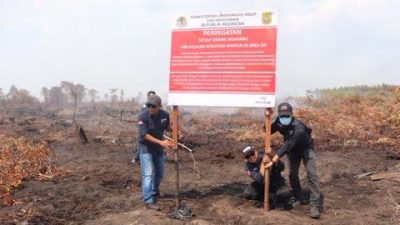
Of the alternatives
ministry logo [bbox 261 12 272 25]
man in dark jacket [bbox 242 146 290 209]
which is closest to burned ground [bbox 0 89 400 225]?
man in dark jacket [bbox 242 146 290 209]

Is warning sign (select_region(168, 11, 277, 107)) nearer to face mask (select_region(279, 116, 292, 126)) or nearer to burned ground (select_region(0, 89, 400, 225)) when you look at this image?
face mask (select_region(279, 116, 292, 126))

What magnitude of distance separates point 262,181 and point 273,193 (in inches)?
14.9

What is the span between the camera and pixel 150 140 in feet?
23.5

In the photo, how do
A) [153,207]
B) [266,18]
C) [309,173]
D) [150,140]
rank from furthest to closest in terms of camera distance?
[153,207] < [150,140] < [309,173] < [266,18]

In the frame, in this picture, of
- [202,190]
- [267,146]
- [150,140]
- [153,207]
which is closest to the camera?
[267,146]

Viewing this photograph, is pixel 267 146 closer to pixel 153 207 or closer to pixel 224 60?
pixel 224 60

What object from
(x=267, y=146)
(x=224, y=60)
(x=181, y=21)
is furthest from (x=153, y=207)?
(x=181, y=21)

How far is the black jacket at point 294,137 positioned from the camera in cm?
684

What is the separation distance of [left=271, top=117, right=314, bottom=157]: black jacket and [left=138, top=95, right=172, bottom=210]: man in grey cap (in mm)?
1835

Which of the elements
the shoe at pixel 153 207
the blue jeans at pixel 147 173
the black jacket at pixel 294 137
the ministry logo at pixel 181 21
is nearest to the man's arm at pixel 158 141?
the blue jeans at pixel 147 173

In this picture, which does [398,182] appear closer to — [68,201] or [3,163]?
[68,201]

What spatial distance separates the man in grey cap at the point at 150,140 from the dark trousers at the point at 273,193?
4.94 feet

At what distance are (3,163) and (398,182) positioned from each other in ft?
25.9

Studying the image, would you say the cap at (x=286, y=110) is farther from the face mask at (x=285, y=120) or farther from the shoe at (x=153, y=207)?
the shoe at (x=153, y=207)
